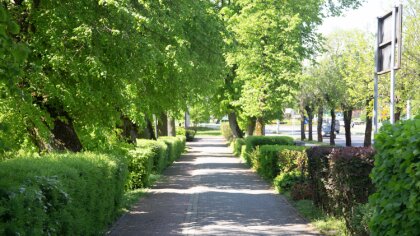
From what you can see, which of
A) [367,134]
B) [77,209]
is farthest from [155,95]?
[367,134]

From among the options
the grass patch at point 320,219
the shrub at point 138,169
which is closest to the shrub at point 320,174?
the grass patch at point 320,219

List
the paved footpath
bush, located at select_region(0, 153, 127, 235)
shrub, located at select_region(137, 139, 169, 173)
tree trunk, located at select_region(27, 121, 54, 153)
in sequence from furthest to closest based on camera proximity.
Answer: shrub, located at select_region(137, 139, 169, 173)
tree trunk, located at select_region(27, 121, 54, 153)
the paved footpath
bush, located at select_region(0, 153, 127, 235)

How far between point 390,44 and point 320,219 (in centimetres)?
382

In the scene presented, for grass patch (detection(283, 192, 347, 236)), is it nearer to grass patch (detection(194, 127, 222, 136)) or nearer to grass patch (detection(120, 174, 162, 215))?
grass patch (detection(120, 174, 162, 215))

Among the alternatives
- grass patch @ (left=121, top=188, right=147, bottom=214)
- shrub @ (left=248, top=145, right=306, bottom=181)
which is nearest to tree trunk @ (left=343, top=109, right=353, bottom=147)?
shrub @ (left=248, top=145, right=306, bottom=181)

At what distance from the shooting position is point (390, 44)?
745 cm

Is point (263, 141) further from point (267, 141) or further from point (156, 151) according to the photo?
point (156, 151)

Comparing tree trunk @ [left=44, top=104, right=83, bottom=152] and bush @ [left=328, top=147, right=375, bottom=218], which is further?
tree trunk @ [left=44, top=104, right=83, bottom=152]

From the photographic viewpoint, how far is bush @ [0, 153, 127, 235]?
4711 millimetres

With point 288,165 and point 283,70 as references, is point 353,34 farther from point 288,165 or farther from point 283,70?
point 288,165

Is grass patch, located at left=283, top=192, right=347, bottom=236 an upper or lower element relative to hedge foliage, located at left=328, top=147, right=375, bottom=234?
lower

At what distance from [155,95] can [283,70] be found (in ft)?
29.3

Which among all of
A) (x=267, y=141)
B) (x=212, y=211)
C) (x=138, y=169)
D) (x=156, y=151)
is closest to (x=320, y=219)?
(x=212, y=211)

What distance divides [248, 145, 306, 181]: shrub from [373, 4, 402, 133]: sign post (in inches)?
196
